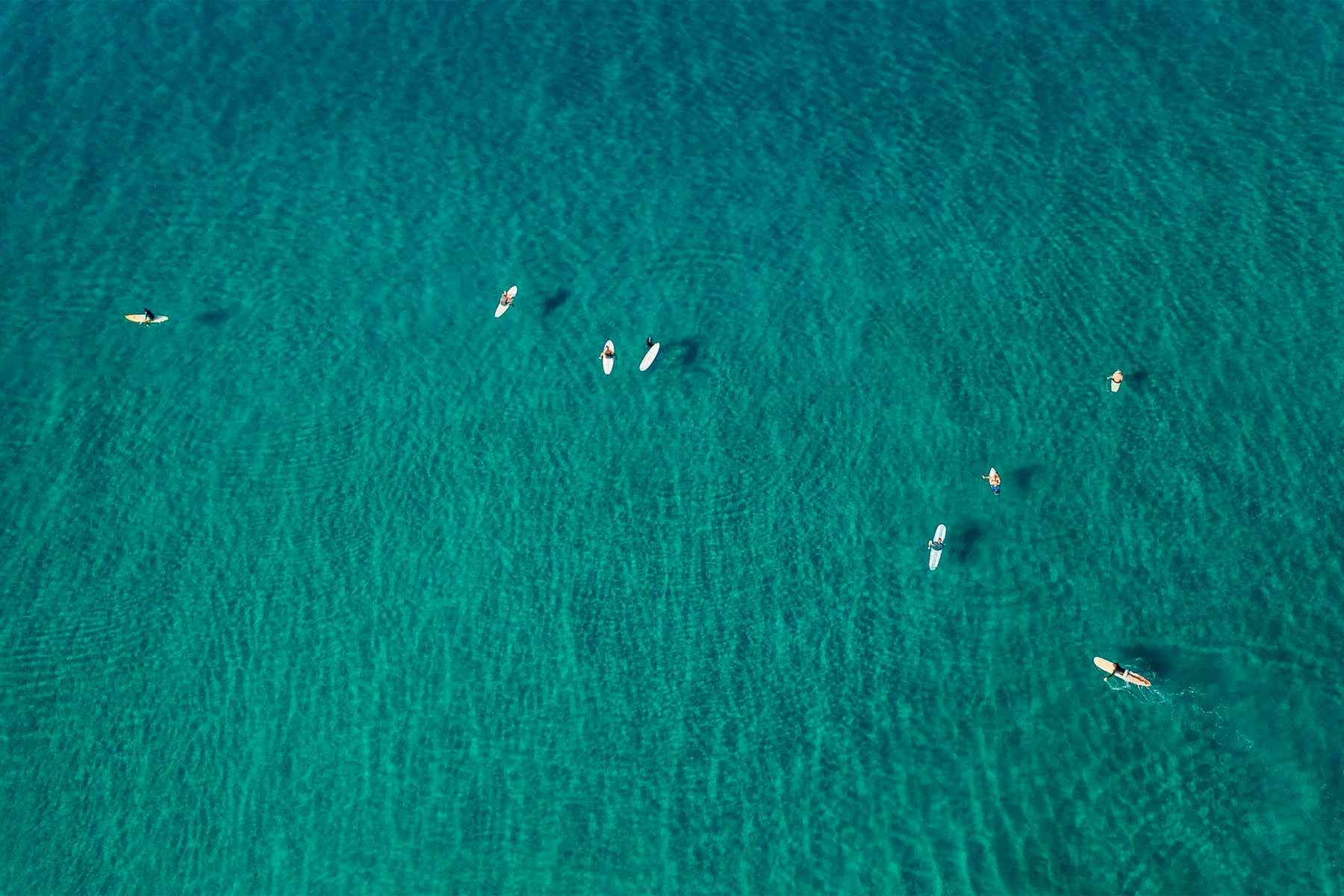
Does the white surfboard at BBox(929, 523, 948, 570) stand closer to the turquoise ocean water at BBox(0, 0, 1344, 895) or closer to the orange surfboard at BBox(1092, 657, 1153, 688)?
the turquoise ocean water at BBox(0, 0, 1344, 895)

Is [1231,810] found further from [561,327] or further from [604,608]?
[561,327]

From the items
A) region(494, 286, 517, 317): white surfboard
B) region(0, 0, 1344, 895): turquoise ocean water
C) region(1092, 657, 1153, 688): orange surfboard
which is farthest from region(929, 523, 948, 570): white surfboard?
region(494, 286, 517, 317): white surfboard

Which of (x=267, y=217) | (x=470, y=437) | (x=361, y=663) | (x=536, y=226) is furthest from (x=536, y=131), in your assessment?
(x=361, y=663)

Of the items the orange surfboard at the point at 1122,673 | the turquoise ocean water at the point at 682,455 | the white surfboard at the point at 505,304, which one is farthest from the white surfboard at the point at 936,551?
the white surfboard at the point at 505,304

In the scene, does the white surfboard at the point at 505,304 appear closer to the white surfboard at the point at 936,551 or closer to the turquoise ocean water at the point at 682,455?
the turquoise ocean water at the point at 682,455

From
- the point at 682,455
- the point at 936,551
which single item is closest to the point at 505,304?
the point at 682,455

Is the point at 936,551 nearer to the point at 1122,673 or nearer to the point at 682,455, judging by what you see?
the point at 1122,673
